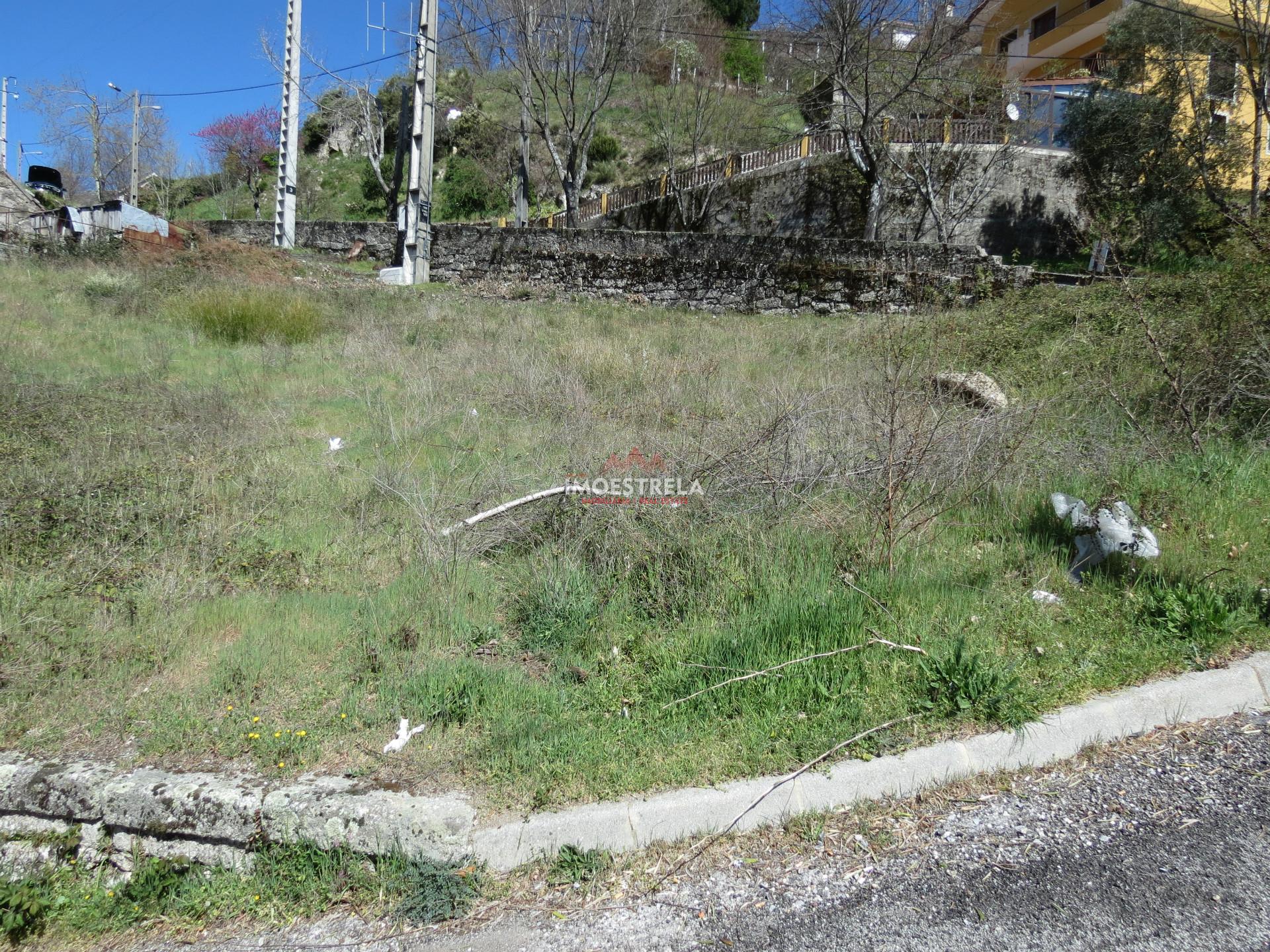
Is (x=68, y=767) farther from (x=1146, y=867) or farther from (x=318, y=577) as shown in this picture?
(x=1146, y=867)

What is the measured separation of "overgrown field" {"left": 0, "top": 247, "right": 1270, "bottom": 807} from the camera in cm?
325

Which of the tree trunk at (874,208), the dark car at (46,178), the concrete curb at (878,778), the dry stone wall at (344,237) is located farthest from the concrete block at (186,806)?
the dark car at (46,178)

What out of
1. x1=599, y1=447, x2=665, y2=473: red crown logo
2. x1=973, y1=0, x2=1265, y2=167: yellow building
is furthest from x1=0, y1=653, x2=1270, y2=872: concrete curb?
x1=973, y1=0, x2=1265, y2=167: yellow building

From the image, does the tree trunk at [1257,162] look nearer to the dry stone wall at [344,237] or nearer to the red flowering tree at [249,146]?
the dry stone wall at [344,237]

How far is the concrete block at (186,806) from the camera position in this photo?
2828 millimetres

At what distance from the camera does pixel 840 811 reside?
2.83 meters

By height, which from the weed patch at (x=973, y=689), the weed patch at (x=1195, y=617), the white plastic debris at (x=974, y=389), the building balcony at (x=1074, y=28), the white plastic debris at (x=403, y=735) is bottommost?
the white plastic debris at (x=403, y=735)

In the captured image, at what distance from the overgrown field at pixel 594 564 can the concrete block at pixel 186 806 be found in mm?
194

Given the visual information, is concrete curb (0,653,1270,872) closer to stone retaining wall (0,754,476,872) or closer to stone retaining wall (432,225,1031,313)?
stone retaining wall (0,754,476,872)

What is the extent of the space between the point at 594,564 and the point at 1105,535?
2835 mm

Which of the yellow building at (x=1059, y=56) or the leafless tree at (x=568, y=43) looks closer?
the yellow building at (x=1059, y=56)

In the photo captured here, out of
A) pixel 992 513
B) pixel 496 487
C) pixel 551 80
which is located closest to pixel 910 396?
pixel 992 513

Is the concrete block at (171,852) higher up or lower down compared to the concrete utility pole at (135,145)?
lower down

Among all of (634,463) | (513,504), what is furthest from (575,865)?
(634,463)
